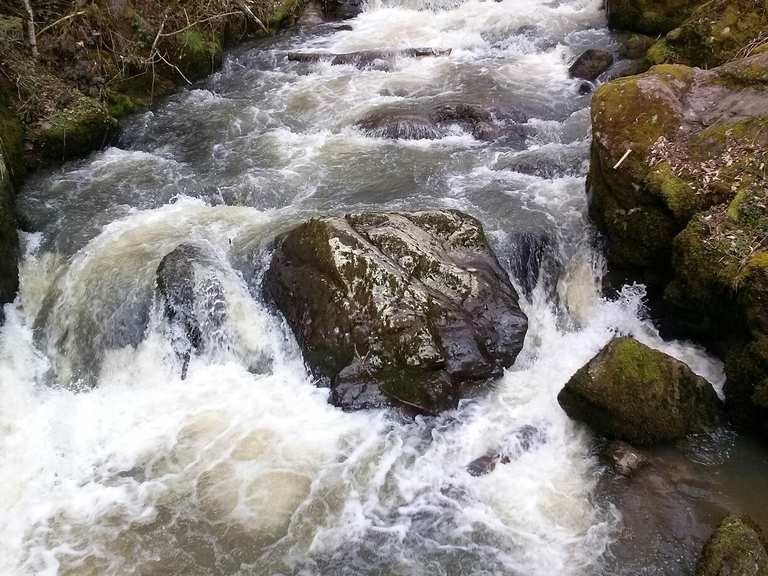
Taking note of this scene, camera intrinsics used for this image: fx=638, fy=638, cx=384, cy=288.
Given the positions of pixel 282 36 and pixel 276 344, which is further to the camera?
pixel 282 36

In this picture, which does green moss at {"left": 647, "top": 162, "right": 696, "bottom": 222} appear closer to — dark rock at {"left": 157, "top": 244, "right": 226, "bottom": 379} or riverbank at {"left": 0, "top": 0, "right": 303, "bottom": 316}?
dark rock at {"left": 157, "top": 244, "right": 226, "bottom": 379}

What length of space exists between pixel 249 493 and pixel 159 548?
90 centimetres

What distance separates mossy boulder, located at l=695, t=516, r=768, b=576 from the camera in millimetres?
4703

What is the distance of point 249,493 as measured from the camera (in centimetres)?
611

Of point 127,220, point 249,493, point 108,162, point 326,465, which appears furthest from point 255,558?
point 108,162

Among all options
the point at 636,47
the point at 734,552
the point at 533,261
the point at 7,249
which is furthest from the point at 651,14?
the point at 7,249

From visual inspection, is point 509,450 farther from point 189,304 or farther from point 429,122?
point 429,122

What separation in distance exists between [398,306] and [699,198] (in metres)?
3.52

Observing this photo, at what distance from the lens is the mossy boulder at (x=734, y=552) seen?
4703mm

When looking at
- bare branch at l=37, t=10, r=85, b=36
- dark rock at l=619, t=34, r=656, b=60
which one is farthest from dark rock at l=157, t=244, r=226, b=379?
dark rock at l=619, t=34, r=656, b=60

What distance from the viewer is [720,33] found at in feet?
32.3

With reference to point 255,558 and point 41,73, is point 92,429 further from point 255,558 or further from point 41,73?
point 41,73

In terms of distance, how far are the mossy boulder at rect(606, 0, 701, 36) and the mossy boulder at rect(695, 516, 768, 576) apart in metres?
11.3

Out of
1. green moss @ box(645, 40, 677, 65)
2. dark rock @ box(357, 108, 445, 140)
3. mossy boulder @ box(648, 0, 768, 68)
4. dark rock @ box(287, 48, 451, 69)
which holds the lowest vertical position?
dark rock @ box(357, 108, 445, 140)
